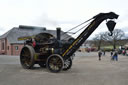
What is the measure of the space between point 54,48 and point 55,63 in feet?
3.37

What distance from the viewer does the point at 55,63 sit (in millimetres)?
8633

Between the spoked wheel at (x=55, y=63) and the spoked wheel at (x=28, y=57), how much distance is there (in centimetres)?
131

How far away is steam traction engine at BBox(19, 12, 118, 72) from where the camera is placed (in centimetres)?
857

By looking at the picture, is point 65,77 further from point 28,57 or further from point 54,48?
point 28,57

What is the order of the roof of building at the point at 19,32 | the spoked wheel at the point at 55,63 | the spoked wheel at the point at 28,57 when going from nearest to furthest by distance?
the spoked wheel at the point at 55,63, the spoked wheel at the point at 28,57, the roof of building at the point at 19,32

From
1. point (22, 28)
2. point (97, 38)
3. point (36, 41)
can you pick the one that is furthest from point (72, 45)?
point (97, 38)

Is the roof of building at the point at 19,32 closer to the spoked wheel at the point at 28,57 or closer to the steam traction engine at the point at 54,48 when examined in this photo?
the spoked wheel at the point at 28,57

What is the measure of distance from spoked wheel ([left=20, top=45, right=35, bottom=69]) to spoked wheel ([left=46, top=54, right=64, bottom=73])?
1.31m

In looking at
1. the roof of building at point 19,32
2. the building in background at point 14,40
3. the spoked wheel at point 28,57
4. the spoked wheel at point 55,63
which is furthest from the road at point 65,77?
the roof of building at point 19,32

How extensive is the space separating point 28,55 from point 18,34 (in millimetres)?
30242

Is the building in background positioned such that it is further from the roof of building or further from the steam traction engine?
the steam traction engine

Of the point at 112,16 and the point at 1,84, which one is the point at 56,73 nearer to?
the point at 1,84

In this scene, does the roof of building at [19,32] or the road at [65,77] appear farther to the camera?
the roof of building at [19,32]

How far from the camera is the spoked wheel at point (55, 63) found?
847cm
